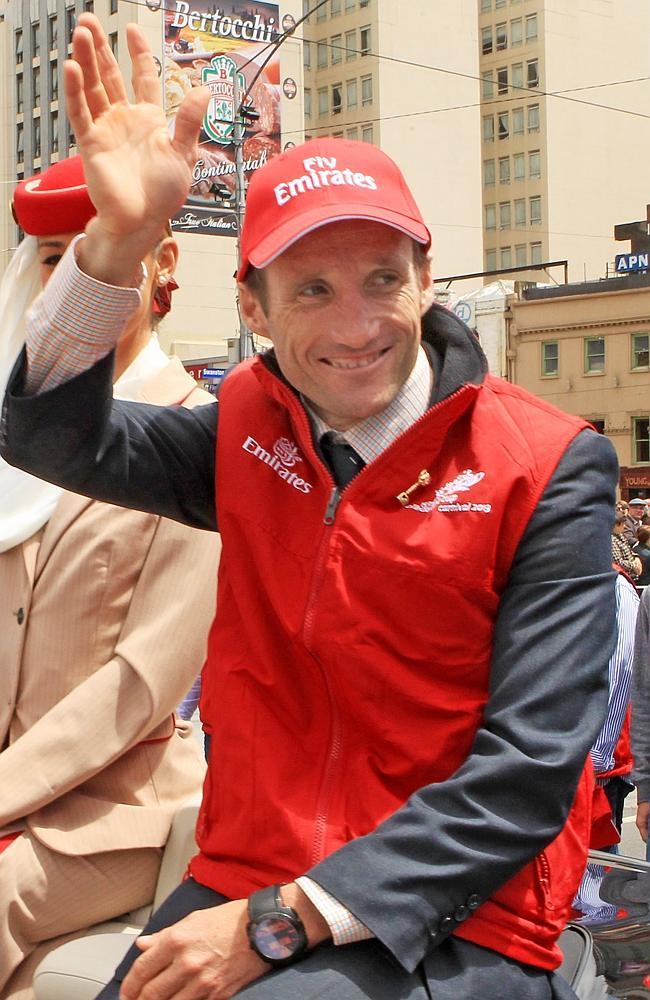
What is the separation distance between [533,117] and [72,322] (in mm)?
90992

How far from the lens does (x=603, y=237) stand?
88.1 meters

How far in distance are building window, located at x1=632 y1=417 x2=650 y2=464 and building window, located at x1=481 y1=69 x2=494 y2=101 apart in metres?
45.0

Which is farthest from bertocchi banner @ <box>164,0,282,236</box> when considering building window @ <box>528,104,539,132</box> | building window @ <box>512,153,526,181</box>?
building window @ <box>512,153,526,181</box>

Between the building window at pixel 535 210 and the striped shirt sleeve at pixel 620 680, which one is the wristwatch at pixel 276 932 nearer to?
the striped shirt sleeve at pixel 620 680

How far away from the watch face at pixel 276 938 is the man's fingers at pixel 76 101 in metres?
1.08

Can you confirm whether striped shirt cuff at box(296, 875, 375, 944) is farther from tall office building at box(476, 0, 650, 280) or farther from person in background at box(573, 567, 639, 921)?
tall office building at box(476, 0, 650, 280)

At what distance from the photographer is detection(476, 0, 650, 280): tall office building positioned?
87125 mm

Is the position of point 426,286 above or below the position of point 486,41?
below

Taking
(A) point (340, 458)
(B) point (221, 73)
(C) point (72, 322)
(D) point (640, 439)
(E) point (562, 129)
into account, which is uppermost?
(B) point (221, 73)

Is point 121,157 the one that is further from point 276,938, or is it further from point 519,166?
point 519,166

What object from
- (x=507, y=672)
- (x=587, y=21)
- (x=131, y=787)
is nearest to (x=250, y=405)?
(x=507, y=672)

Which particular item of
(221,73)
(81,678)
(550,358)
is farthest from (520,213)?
(81,678)

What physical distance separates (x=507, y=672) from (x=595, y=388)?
52669 millimetres

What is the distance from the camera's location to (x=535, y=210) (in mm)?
88375
